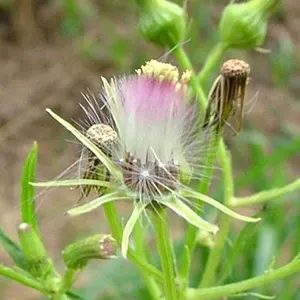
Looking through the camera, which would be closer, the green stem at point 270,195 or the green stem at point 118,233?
the green stem at point 118,233

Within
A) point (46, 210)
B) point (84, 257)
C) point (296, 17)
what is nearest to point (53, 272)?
point (84, 257)

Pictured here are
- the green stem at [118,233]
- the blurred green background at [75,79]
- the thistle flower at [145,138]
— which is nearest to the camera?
the thistle flower at [145,138]

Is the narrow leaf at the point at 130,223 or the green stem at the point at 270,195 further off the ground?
the green stem at the point at 270,195

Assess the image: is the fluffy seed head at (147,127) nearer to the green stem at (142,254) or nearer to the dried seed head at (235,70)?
the dried seed head at (235,70)

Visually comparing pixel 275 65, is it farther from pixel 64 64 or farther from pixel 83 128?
pixel 83 128

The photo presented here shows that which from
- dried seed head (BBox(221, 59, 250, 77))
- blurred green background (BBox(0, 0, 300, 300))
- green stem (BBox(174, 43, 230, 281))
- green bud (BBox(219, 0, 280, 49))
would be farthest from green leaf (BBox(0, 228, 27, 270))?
blurred green background (BBox(0, 0, 300, 300))

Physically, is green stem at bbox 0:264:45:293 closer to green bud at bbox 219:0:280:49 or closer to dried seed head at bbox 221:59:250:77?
dried seed head at bbox 221:59:250:77

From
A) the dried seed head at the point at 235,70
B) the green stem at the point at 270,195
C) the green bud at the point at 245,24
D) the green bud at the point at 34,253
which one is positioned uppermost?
the green bud at the point at 245,24

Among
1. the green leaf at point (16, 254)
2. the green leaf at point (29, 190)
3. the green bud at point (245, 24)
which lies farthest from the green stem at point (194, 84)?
the green leaf at point (16, 254)
